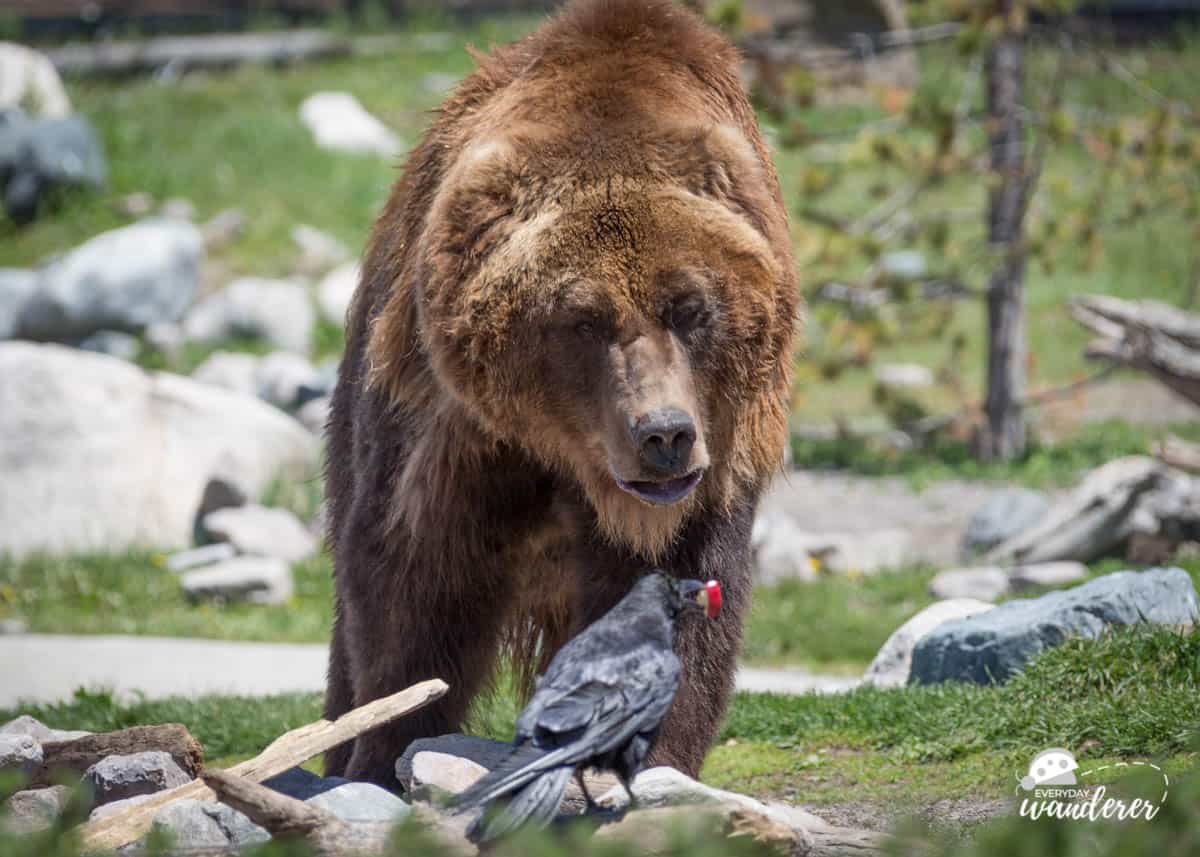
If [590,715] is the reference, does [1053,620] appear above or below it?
below

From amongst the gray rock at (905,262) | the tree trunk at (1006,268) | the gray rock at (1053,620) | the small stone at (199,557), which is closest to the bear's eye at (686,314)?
the gray rock at (1053,620)

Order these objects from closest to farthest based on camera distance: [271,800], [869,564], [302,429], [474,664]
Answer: [271,800] < [474,664] < [869,564] < [302,429]

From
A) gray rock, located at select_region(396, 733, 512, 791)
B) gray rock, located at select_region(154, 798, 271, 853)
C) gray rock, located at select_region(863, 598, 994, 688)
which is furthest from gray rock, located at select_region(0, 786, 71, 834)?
gray rock, located at select_region(863, 598, 994, 688)

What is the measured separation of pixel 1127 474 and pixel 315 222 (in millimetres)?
10024

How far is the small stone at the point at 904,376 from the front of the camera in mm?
14406

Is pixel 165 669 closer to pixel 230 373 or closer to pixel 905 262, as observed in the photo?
pixel 230 373

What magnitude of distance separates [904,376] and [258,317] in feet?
19.9

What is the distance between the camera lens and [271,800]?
324 cm

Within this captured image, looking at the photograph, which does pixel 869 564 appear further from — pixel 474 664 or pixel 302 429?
pixel 474 664

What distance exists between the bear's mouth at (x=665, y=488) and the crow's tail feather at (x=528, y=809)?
0.90 m

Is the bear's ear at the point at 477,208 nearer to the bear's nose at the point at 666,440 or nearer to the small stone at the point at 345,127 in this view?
the bear's nose at the point at 666,440

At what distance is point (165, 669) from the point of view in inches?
320

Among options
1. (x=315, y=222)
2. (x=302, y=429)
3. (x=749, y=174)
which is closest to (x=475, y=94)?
(x=749, y=174)

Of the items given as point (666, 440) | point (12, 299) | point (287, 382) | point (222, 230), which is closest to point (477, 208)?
point (666, 440)
